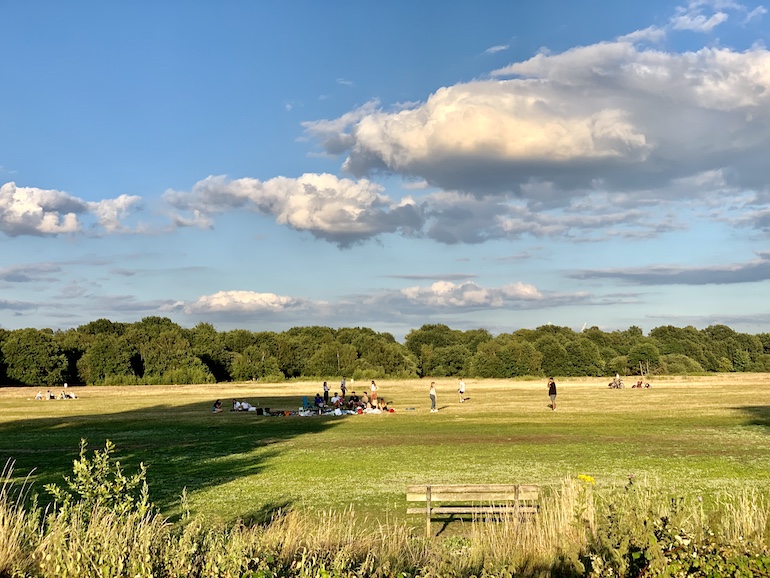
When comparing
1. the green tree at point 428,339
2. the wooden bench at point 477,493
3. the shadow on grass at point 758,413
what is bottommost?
the shadow on grass at point 758,413

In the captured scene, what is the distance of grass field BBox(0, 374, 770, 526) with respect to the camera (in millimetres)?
19406

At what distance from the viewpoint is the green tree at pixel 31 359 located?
101312 mm

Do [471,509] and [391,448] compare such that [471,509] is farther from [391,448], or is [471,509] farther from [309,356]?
[309,356]

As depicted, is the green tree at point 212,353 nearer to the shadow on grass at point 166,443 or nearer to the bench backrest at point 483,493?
the shadow on grass at point 166,443

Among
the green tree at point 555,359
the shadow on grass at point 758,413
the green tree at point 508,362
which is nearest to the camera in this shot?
the shadow on grass at point 758,413

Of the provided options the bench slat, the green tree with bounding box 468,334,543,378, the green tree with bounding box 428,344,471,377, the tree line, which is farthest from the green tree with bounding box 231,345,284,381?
the bench slat

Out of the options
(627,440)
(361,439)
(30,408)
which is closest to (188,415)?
(30,408)

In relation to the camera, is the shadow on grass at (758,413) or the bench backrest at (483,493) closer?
the bench backrest at (483,493)

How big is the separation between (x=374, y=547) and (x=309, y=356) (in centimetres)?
11947

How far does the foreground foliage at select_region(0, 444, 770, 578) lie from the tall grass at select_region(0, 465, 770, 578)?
2 cm

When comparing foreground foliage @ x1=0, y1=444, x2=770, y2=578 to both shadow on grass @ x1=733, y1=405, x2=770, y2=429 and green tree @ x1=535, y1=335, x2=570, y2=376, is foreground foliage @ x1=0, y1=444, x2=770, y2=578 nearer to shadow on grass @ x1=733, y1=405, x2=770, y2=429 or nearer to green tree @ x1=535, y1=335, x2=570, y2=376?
shadow on grass @ x1=733, y1=405, x2=770, y2=429

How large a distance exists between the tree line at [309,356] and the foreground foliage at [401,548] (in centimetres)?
8485

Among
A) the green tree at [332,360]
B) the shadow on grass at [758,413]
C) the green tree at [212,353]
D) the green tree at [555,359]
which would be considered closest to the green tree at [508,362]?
the green tree at [555,359]

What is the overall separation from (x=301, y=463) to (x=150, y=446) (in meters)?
8.54
